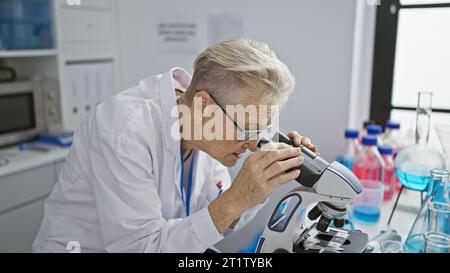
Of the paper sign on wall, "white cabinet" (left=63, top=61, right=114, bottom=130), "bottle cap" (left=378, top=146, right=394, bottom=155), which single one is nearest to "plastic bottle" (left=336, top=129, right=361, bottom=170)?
"bottle cap" (left=378, top=146, right=394, bottom=155)

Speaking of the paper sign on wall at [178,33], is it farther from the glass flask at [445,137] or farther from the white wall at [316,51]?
the glass flask at [445,137]

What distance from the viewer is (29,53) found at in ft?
6.81

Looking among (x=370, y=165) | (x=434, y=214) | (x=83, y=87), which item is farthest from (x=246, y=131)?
(x=83, y=87)

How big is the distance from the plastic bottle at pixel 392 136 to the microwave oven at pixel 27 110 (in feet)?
5.64

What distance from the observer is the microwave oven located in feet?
6.73

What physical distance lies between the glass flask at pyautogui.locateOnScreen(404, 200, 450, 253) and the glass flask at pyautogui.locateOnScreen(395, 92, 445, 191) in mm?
247

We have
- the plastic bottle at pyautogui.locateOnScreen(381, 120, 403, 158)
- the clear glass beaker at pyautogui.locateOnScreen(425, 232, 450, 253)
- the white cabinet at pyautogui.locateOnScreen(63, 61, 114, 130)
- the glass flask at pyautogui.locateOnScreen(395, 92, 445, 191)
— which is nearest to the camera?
the clear glass beaker at pyautogui.locateOnScreen(425, 232, 450, 253)

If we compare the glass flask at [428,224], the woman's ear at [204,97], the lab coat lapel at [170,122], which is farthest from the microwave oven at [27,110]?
the glass flask at [428,224]

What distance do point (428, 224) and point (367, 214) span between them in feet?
1.34

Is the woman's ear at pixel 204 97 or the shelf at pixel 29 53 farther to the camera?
the shelf at pixel 29 53

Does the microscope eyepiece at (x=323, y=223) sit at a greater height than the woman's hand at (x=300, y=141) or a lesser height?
lesser

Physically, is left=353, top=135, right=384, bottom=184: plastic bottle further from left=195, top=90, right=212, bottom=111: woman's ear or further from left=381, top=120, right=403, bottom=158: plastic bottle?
left=195, top=90, right=212, bottom=111: woman's ear

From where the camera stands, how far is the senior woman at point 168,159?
0.94 meters

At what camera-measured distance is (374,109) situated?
6.32ft
